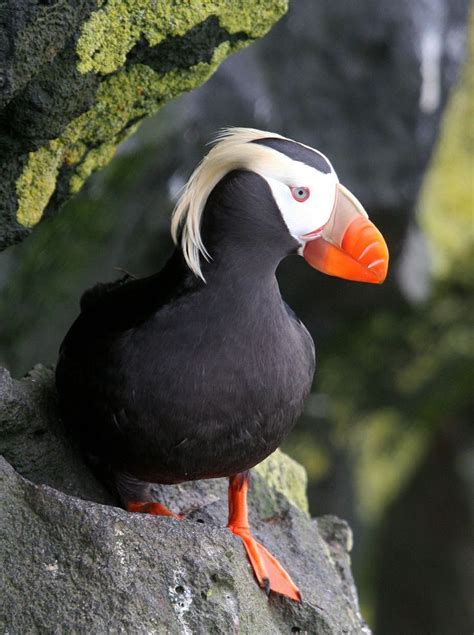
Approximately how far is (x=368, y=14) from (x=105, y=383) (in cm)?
325

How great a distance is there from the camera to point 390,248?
17.0 feet

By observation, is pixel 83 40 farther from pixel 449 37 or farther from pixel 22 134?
pixel 449 37

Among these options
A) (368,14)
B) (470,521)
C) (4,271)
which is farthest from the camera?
(470,521)

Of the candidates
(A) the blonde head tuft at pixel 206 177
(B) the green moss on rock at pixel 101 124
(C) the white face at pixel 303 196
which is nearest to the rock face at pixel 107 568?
(B) the green moss on rock at pixel 101 124

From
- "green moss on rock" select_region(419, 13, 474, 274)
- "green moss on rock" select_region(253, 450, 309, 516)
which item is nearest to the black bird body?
"green moss on rock" select_region(253, 450, 309, 516)

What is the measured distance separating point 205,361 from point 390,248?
3.14 metres

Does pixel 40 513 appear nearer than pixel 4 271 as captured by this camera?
Answer: Yes

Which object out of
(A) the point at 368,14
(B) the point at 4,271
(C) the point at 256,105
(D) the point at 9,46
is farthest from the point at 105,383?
(A) the point at 368,14

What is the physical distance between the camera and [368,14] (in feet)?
16.0

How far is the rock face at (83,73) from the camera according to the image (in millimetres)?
2018

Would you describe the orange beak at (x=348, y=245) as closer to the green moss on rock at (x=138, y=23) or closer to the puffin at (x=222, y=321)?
the puffin at (x=222, y=321)

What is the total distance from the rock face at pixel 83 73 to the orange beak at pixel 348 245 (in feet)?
1.87

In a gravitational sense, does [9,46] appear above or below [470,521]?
above

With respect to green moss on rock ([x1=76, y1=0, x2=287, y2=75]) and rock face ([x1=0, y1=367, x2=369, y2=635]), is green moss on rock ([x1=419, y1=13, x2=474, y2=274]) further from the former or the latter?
rock face ([x1=0, y1=367, x2=369, y2=635])
